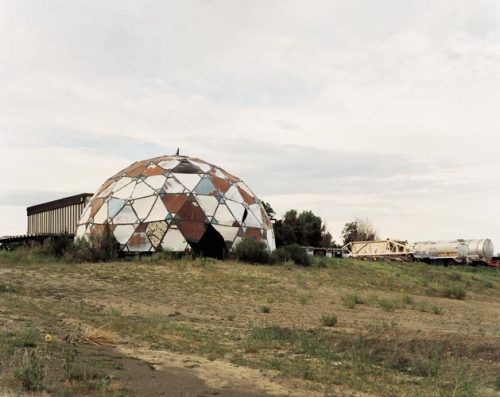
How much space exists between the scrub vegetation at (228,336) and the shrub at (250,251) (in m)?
3.10

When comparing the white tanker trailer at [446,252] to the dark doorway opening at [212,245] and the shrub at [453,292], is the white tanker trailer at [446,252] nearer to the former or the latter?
the dark doorway opening at [212,245]

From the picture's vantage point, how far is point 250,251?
24797mm

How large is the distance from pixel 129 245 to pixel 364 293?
984cm

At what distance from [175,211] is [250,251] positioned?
3.43m

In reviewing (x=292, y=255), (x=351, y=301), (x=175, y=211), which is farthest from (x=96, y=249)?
(x=351, y=301)

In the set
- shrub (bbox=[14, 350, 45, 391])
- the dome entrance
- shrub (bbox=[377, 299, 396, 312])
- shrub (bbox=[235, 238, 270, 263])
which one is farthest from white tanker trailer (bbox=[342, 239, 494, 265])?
shrub (bbox=[14, 350, 45, 391])

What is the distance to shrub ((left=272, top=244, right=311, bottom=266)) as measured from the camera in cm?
2612

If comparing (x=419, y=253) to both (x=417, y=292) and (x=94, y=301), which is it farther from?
(x=94, y=301)

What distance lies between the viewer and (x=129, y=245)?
24875 millimetres

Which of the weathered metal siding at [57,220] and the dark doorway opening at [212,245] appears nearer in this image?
the dark doorway opening at [212,245]

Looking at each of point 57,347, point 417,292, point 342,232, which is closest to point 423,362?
point 57,347

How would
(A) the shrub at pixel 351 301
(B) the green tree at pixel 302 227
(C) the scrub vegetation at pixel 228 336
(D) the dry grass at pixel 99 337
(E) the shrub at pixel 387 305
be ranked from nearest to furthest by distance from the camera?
(C) the scrub vegetation at pixel 228 336 → (D) the dry grass at pixel 99 337 → (E) the shrub at pixel 387 305 → (A) the shrub at pixel 351 301 → (B) the green tree at pixel 302 227

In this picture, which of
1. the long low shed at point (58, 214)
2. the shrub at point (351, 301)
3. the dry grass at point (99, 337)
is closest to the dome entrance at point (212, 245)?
the shrub at point (351, 301)

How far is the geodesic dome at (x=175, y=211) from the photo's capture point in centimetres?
2480
